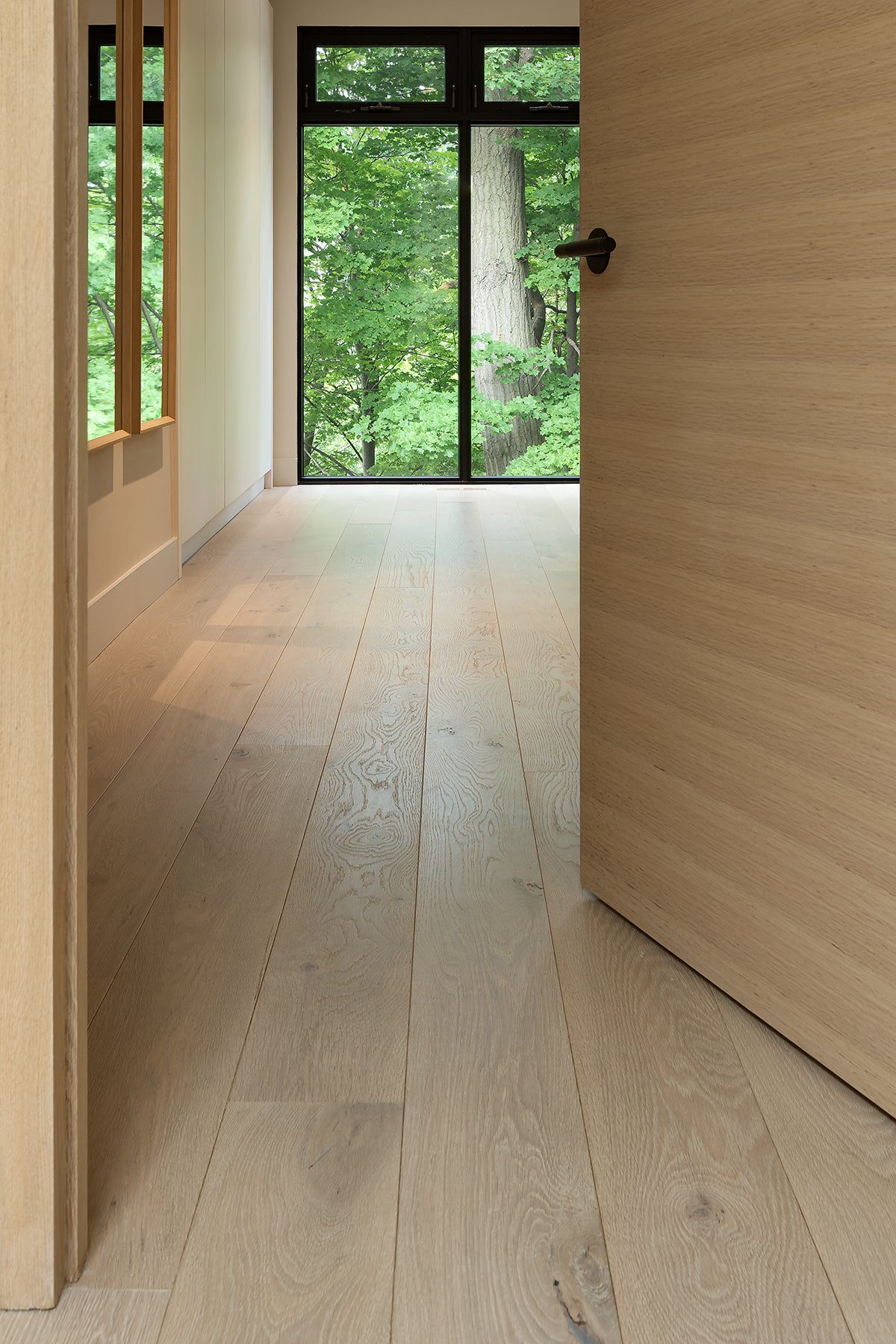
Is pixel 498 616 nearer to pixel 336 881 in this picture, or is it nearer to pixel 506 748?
pixel 506 748

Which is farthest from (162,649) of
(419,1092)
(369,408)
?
(369,408)

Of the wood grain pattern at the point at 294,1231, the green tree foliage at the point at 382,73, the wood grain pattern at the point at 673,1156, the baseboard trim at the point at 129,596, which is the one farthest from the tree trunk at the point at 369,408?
the wood grain pattern at the point at 294,1231

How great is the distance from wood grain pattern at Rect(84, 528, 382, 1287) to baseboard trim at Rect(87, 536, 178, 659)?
0.77 m

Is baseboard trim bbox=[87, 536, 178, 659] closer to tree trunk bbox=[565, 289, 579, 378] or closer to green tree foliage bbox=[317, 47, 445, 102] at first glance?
tree trunk bbox=[565, 289, 579, 378]

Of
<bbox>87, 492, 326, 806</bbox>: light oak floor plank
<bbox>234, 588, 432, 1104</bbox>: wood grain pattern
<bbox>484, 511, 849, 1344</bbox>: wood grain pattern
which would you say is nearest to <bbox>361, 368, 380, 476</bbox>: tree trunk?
<bbox>87, 492, 326, 806</bbox>: light oak floor plank

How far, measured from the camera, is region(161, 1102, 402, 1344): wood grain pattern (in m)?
0.91

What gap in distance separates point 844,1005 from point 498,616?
233 cm

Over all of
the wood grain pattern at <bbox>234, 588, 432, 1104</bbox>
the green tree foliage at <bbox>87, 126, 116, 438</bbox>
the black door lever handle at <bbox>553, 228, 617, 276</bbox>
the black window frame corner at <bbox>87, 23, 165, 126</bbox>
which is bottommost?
the wood grain pattern at <bbox>234, 588, 432, 1104</bbox>

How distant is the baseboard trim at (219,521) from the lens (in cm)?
440

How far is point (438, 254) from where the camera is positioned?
6797 millimetres

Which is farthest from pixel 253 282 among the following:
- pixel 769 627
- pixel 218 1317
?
pixel 218 1317

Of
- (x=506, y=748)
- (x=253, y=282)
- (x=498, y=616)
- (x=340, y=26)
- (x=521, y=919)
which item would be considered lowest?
(x=521, y=919)

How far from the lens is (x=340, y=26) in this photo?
650cm

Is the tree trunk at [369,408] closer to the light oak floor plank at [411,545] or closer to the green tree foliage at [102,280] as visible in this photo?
the light oak floor plank at [411,545]
